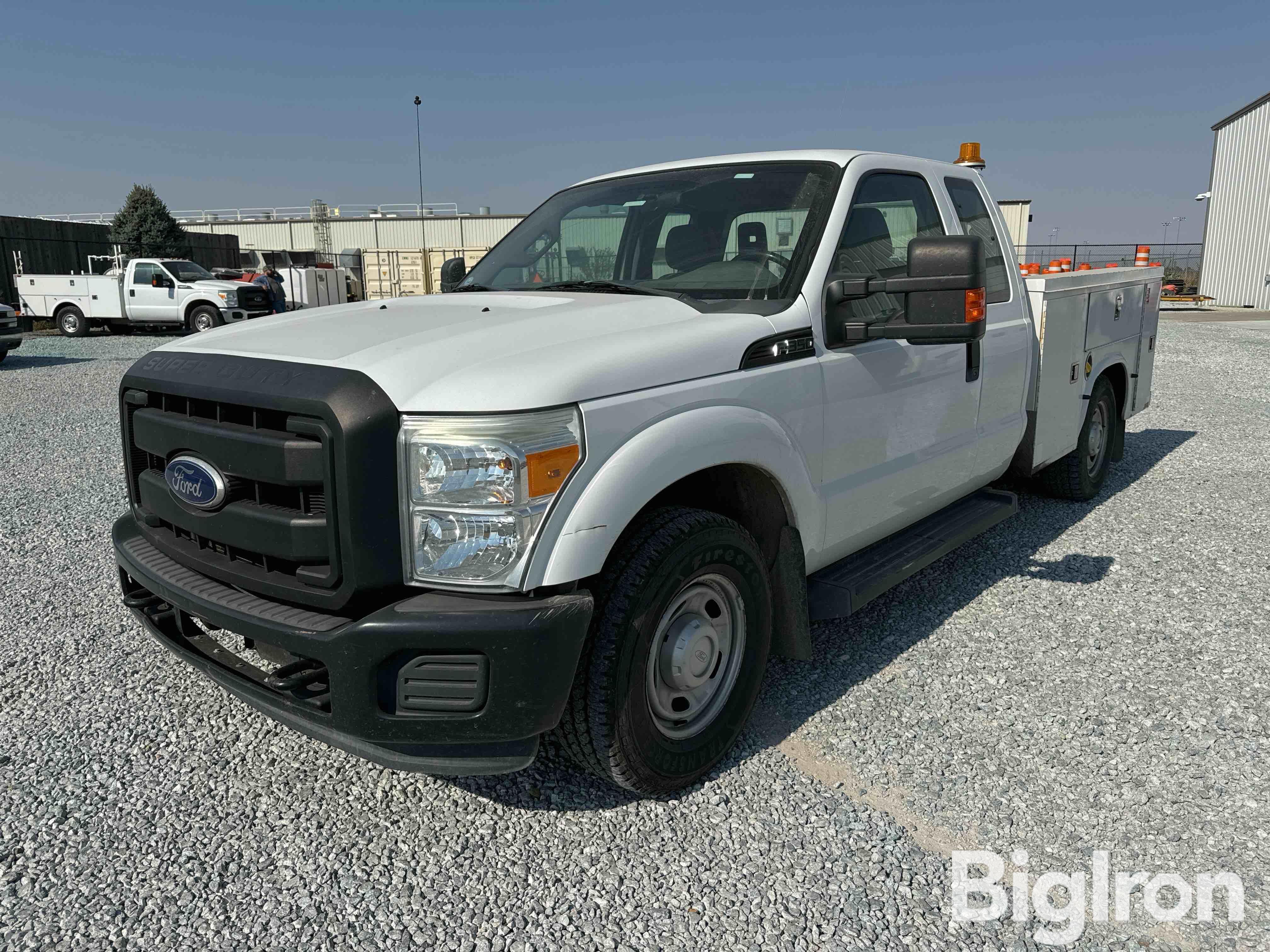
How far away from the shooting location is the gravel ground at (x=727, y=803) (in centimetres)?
236

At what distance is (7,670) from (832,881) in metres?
3.38

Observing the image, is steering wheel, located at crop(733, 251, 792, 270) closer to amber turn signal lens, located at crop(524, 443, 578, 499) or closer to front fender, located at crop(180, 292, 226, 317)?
amber turn signal lens, located at crop(524, 443, 578, 499)

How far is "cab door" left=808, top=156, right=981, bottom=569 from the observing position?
3.29 metres

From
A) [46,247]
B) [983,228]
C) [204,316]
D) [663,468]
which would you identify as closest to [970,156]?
[983,228]

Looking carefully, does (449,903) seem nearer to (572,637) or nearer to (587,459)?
(572,637)

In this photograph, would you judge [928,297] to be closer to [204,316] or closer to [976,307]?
[976,307]

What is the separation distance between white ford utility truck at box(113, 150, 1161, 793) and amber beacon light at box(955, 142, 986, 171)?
69 cm

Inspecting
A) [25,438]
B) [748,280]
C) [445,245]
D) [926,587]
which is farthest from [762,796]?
[445,245]

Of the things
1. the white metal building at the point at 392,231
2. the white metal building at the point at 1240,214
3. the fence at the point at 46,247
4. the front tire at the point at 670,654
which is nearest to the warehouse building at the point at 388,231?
the white metal building at the point at 392,231

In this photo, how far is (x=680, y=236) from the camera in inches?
144

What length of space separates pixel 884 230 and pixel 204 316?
846 inches

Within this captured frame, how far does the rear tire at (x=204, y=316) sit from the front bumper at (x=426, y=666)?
21473 millimetres

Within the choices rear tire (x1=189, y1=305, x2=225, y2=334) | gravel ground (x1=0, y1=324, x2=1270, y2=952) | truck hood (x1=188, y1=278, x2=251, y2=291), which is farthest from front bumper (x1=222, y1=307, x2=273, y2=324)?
gravel ground (x1=0, y1=324, x2=1270, y2=952)

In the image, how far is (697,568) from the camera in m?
2.75
